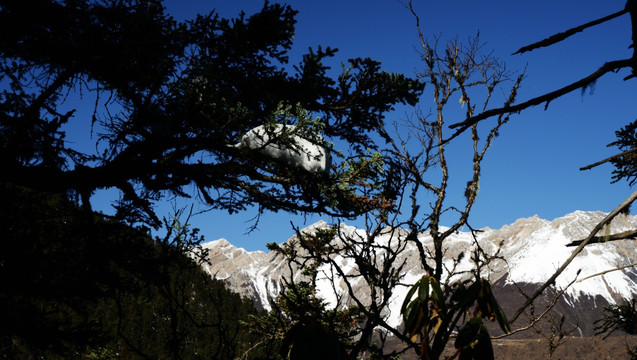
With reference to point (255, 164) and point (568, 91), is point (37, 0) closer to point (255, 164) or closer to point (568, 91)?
point (255, 164)

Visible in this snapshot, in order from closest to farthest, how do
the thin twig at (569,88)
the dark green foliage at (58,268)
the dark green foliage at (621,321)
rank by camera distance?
1. the thin twig at (569,88)
2. the dark green foliage at (58,268)
3. the dark green foliage at (621,321)

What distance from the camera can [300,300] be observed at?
1.56 m

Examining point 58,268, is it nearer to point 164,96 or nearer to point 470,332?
point 164,96

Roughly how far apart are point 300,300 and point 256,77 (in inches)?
263

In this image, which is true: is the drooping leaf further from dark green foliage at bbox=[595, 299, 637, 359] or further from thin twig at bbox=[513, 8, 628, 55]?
dark green foliage at bbox=[595, 299, 637, 359]

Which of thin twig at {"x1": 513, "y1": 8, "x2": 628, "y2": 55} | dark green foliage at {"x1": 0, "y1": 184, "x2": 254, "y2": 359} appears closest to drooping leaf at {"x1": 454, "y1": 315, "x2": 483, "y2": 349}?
thin twig at {"x1": 513, "y1": 8, "x2": 628, "y2": 55}

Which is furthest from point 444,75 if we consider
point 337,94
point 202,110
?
point 202,110

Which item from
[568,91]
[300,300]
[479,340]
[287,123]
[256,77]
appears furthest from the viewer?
[256,77]

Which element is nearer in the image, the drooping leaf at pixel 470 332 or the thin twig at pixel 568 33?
the thin twig at pixel 568 33

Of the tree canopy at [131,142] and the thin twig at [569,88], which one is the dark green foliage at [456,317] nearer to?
the thin twig at [569,88]

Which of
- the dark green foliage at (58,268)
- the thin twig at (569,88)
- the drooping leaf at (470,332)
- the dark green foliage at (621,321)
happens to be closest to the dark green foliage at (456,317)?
the drooping leaf at (470,332)

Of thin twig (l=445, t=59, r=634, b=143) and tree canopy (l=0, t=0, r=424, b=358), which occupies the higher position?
tree canopy (l=0, t=0, r=424, b=358)

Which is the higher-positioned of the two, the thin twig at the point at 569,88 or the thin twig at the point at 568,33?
the thin twig at the point at 568,33

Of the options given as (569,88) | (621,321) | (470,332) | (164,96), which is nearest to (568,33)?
(569,88)
